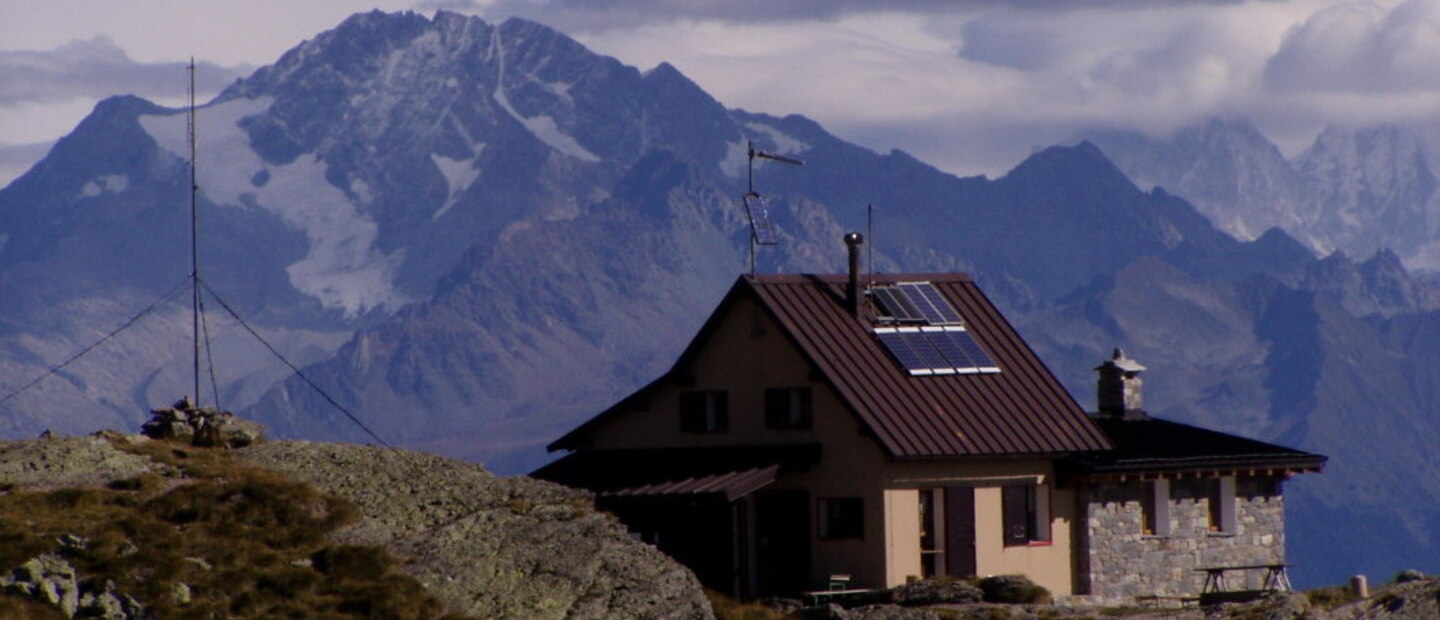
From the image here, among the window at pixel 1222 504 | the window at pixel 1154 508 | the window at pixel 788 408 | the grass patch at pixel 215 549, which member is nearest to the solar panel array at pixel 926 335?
the window at pixel 788 408

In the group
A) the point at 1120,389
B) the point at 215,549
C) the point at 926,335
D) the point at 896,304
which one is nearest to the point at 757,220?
the point at 896,304

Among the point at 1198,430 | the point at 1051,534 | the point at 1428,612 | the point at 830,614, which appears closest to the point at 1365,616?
the point at 1428,612

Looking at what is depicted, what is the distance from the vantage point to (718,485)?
5847 cm

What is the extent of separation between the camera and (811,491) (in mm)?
60688

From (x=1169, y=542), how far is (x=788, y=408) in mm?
10318

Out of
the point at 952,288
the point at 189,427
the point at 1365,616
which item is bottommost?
the point at 1365,616

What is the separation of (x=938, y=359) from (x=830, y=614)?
13.2m

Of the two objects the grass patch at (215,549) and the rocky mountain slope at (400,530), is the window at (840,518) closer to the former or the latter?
the rocky mountain slope at (400,530)

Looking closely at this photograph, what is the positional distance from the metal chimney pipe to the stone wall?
726cm

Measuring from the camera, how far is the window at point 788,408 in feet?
202

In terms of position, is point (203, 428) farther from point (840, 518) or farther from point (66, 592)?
point (840, 518)

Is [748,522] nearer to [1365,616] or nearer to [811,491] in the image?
[811,491]

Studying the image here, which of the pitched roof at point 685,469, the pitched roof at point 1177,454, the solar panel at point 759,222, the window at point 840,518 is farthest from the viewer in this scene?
the solar panel at point 759,222

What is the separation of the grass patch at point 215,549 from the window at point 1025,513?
19068mm
